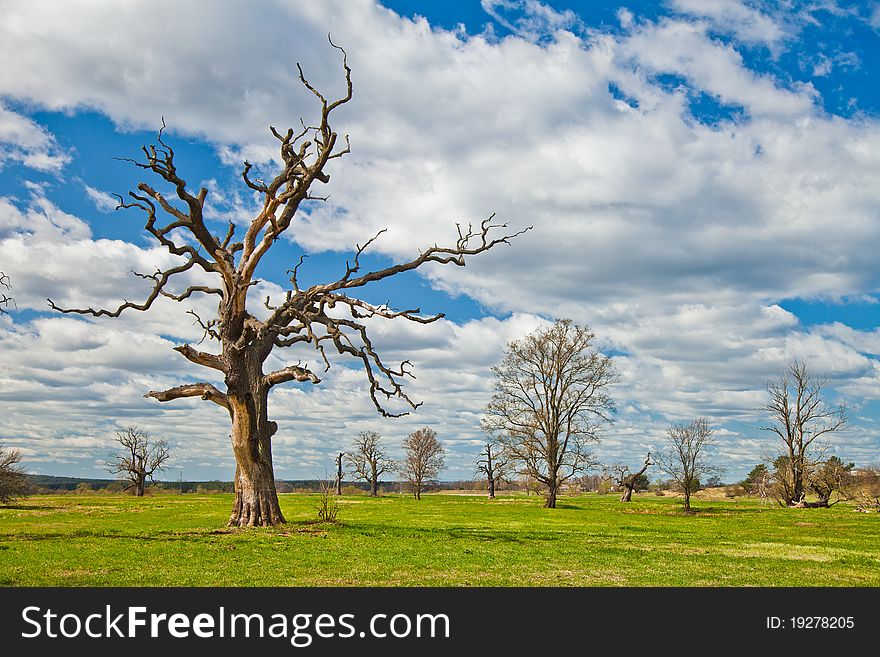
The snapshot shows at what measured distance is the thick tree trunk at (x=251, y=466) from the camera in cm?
2695

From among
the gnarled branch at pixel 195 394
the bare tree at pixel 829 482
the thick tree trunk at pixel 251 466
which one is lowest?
the bare tree at pixel 829 482

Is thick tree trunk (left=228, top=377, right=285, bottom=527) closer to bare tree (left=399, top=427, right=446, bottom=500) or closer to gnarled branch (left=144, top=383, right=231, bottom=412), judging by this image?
gnarled branch (left=144, top=383, right=231, bottom=412)

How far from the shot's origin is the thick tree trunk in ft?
88.4

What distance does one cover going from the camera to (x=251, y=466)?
27219 millimetres
